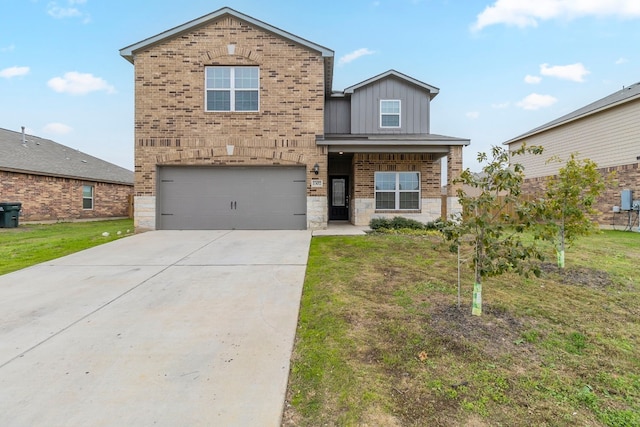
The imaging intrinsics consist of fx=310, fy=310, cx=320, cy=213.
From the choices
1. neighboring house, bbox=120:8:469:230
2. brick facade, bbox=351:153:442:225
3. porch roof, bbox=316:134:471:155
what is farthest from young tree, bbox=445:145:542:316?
brick facade, bbox=351:153:442:225

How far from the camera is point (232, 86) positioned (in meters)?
11.2

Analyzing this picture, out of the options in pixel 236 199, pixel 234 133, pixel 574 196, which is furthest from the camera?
pixel 236 199

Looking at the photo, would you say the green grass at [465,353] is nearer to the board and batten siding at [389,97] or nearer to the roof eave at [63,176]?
the board and batten siding at [389,97]

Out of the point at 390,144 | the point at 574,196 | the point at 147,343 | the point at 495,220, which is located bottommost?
the point at 147,343

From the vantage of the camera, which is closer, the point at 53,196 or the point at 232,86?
the point at 232,86

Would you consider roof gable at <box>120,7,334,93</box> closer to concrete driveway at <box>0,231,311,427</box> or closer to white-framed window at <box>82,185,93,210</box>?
concrete driveway at <box>0,231,311,427</box>

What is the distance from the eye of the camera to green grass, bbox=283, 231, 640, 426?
2.07 m

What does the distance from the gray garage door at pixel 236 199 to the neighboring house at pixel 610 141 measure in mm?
11746

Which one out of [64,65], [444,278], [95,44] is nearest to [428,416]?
[444,278]

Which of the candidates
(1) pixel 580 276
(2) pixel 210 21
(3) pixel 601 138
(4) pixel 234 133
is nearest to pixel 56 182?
(4) pixel 234 133

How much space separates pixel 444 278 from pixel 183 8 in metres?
17.1

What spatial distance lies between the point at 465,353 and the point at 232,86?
36.8ft

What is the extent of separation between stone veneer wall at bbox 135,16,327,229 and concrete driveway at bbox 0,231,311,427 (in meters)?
5.82

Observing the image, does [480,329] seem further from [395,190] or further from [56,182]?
[56,182]
